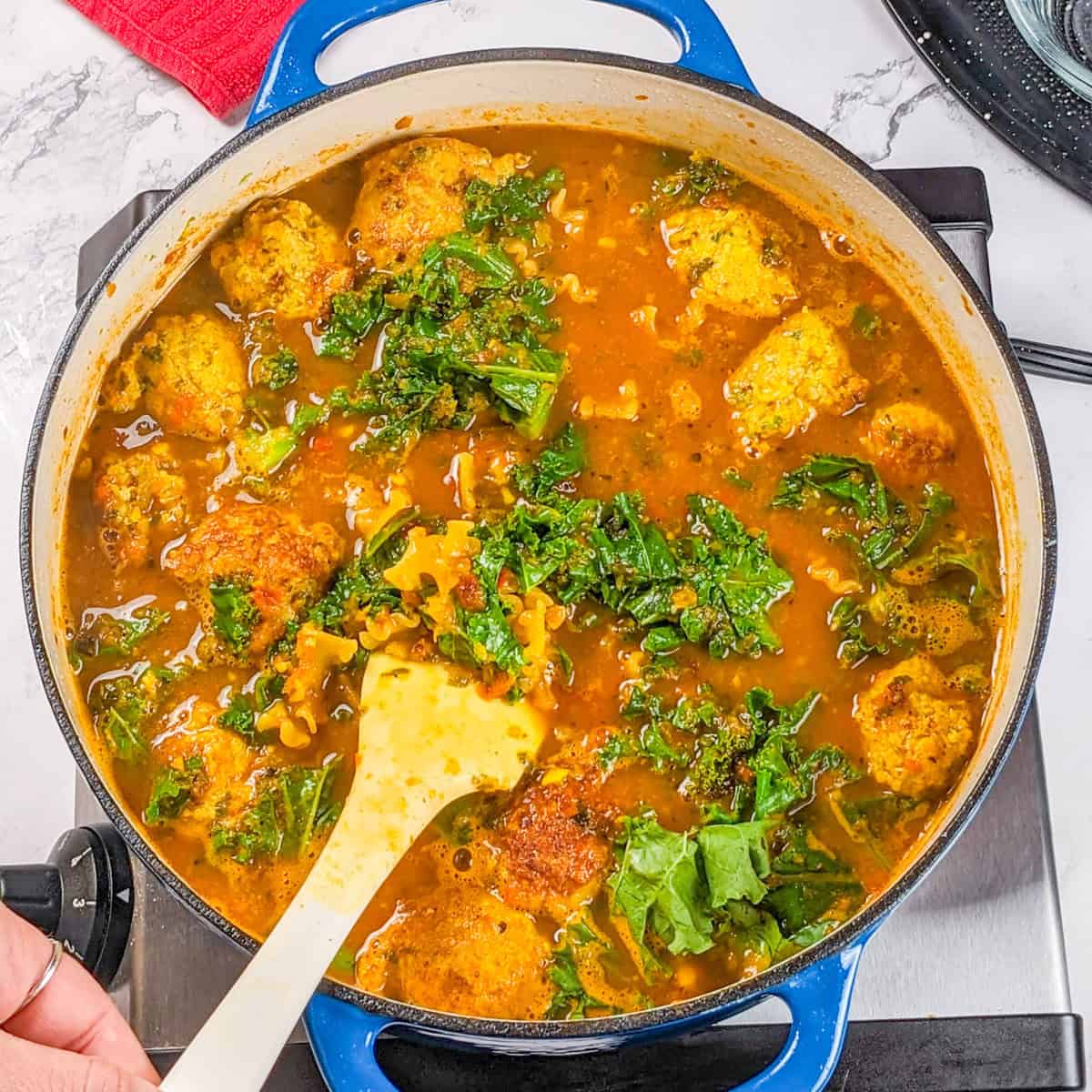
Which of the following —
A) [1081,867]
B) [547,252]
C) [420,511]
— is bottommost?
[1081,867]

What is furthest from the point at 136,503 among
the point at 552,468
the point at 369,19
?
the point at 369,19

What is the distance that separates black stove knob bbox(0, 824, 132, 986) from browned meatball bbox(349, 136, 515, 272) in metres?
1.41

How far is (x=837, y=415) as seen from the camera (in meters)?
2.88

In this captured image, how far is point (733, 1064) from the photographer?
2764 millimetres

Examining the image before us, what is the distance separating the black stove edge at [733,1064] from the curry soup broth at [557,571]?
0.21m

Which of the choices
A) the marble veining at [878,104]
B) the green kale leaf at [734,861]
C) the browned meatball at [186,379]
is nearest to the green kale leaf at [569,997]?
the green kale leaf at [734,861]

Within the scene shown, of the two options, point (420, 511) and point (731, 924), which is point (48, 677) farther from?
point (731, 924)

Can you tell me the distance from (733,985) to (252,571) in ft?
4.01

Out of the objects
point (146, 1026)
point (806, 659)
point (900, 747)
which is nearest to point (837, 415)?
point (806, 659)

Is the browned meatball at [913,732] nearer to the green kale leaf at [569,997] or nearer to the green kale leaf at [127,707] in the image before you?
the green kale leaf at [569,997]

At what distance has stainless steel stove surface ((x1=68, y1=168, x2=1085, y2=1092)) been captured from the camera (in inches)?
109

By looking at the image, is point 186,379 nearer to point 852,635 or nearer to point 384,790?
point 384,790

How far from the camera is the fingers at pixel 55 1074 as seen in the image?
2006 millimetres

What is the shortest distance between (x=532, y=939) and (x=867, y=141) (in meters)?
2.14
